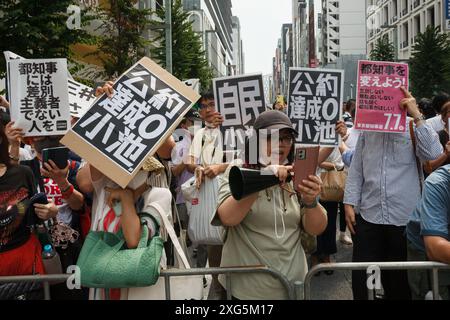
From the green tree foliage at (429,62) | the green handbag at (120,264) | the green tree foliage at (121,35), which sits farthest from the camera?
the green tree foliage at (429,62)

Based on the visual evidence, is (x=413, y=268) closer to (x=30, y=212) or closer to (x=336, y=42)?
(x=30, y=212)

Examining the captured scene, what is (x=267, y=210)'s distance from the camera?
2570mm

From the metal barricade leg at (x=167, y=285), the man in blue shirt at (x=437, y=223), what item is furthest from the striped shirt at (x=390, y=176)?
the metal barricade leg at (x=167, y=285)

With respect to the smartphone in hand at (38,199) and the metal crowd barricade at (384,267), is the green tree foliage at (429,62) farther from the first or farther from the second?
the smartphone in hand at (38,199)

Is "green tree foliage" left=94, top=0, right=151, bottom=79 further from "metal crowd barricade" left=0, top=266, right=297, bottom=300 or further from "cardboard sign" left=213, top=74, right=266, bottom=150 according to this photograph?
"metal crowd barricade" left=0, top=266, right=297, bottom=300

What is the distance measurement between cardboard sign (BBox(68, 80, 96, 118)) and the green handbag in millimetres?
2042

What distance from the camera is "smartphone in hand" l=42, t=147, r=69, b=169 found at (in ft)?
9.29

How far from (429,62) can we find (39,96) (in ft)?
97.6

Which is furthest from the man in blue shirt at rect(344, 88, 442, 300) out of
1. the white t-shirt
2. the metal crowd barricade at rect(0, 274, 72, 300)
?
the white t-shirt

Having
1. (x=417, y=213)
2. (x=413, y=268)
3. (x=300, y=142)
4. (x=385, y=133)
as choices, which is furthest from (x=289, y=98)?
(x=413, y=268)

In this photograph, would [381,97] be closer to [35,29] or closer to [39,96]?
[39,96]

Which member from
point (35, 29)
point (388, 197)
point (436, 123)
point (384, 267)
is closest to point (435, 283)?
point (384, 267)

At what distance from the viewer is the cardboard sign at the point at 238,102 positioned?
4.58m

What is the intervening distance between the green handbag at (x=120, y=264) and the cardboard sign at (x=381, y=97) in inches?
81.0
